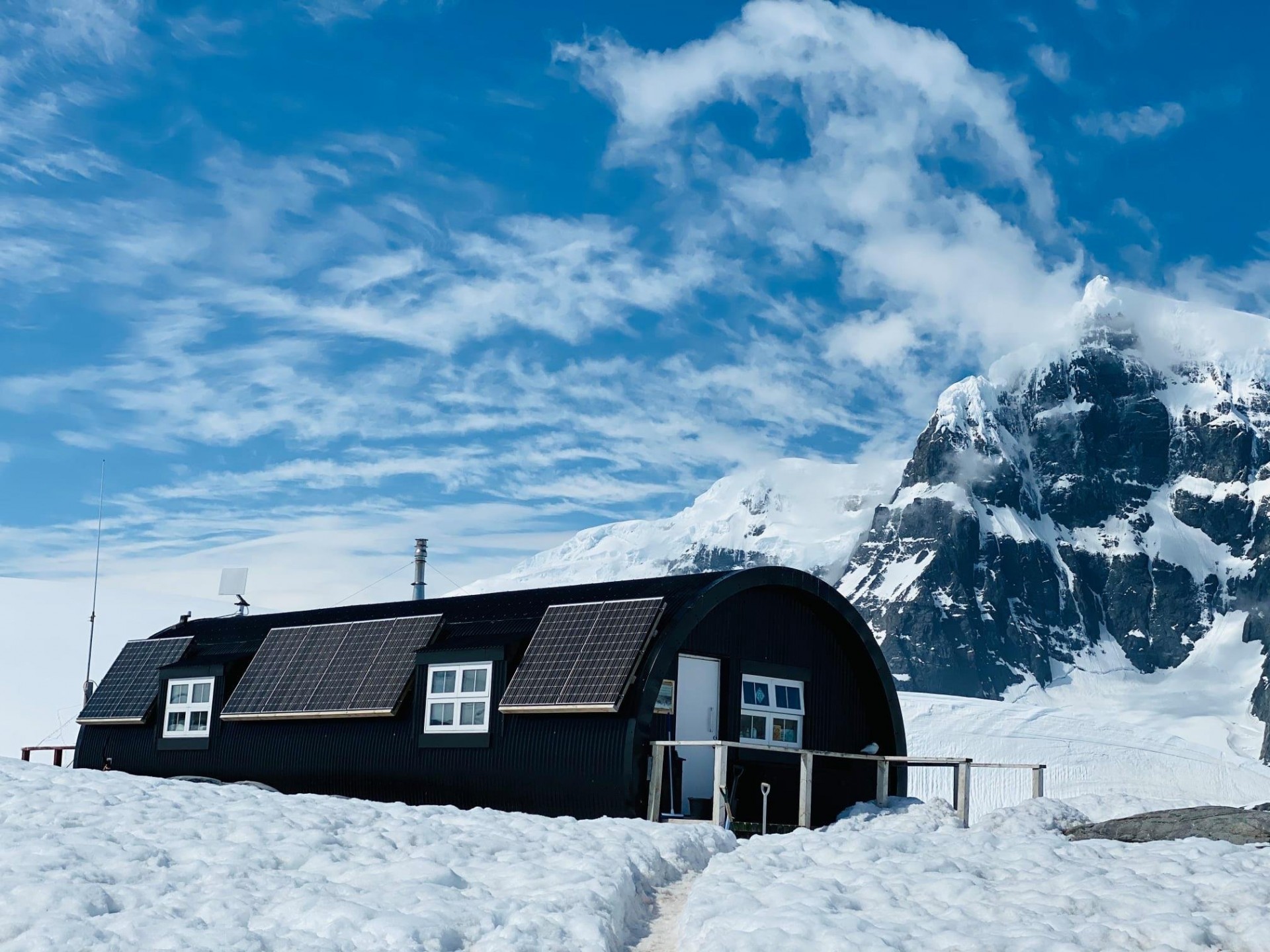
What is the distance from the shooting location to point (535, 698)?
19266 mm

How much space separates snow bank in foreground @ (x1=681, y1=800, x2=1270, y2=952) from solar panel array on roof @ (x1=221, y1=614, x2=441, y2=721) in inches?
322

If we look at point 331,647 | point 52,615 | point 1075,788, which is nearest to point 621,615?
point 331,647

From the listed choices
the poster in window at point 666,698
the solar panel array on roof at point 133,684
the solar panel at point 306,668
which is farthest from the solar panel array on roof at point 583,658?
the solar panel array on roof at point 133,684

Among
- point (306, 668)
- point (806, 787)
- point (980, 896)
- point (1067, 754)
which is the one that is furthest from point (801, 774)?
point (1067, 754)

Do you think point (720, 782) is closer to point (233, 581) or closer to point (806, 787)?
point (806, 787)

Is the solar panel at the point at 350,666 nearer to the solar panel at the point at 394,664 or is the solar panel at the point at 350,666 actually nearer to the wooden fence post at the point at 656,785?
the solar panel at the point at 394,664

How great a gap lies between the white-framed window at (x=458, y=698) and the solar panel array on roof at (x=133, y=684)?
276 inches

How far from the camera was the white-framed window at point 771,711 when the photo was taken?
2127 centimetres

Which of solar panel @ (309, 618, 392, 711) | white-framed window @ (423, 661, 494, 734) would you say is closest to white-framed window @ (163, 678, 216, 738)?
solar panel @ (309, 618, 392, 711)

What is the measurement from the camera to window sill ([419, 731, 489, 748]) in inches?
782

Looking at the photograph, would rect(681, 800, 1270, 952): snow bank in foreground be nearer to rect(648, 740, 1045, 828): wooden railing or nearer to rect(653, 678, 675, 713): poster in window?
rect(648, 740, 1045, 828): wooden railing

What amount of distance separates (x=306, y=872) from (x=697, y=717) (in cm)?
935

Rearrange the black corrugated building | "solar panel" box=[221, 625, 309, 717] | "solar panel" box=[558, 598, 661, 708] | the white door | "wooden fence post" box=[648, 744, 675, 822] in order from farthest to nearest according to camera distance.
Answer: "solar panel" box=[221, 625, 309, 717], the white door, the black corrugated building, "solar panel" box=[558, 598, 661, 708], "wooden fence post" box=[648, 744, 675, 822]

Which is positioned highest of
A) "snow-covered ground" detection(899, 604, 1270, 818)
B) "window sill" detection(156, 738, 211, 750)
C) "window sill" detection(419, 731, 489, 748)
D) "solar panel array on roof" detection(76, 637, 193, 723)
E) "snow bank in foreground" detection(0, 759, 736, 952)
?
"solar panel array on roof" detection(76, 637, 193, 723)
